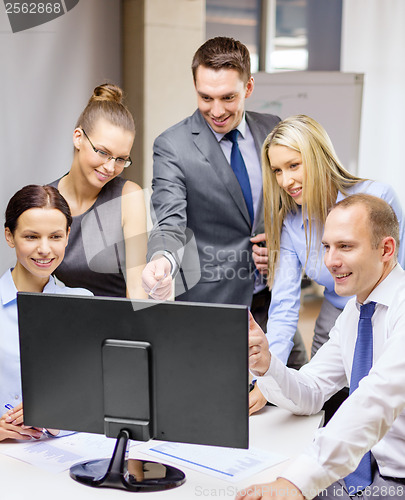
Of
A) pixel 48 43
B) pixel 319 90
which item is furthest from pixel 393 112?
pixel 48 43

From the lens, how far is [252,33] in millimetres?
6301

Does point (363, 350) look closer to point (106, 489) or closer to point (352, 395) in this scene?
point (352, 395)

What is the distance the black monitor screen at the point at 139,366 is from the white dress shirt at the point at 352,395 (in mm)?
172

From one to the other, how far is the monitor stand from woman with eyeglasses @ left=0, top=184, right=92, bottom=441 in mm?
409

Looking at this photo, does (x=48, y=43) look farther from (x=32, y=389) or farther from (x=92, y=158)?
(x=32, y=389)

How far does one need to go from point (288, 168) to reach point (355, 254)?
67 cm

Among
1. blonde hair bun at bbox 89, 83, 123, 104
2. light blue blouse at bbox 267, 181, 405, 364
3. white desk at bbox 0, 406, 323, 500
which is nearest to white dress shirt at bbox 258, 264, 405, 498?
white desk at bbox 0, 406, 323, 500

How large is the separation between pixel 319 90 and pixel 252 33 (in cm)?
118

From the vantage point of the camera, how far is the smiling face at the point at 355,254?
5.99 feet

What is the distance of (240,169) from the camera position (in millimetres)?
2775

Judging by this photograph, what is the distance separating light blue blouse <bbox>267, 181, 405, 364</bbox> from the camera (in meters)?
2.43

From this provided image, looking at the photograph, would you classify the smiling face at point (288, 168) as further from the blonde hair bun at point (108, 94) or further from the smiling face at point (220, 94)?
the blonde hair bun at point (108, 94)

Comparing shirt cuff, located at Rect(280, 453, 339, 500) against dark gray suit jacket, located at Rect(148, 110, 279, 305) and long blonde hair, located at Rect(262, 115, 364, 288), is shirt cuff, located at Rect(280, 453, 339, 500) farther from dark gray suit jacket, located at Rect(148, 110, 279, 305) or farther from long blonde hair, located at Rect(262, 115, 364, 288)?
dark gray suit jacket, located at Rect(148, 110, 279, 305)

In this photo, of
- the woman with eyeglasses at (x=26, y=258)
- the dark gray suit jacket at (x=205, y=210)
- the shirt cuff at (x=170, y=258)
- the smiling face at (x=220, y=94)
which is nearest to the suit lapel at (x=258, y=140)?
the dark gray suit jacket at (x=205, y=210)
